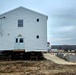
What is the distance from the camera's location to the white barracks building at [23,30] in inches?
845

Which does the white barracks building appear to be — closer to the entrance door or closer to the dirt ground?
the entrance door

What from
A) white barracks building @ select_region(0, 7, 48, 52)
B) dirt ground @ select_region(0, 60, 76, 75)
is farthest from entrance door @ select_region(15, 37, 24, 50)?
dirt ground @ select_region(0, 60, 76, 75)

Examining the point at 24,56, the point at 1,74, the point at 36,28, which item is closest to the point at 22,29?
the point at 36,28

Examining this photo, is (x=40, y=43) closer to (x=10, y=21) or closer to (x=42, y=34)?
(x=42, y=34)

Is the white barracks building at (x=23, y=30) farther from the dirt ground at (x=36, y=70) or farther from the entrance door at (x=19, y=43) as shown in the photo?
the dirt ground at (x=36, y=70)

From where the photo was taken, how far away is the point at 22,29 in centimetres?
2183

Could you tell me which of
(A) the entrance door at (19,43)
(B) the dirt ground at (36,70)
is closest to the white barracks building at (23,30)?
(A) the entrance door at (19,43)

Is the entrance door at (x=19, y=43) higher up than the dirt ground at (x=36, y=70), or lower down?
higher up

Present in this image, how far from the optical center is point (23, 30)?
21766 millimetres

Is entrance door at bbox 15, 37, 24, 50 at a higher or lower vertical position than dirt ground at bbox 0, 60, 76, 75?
higher

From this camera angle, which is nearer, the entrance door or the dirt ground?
the dirt ground

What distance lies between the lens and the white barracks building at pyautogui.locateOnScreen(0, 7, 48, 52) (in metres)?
21.5

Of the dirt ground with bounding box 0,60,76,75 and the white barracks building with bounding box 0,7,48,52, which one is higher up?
the white barracks building with bounding box 0,7,48,52

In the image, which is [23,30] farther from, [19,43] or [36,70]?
[36,70]
